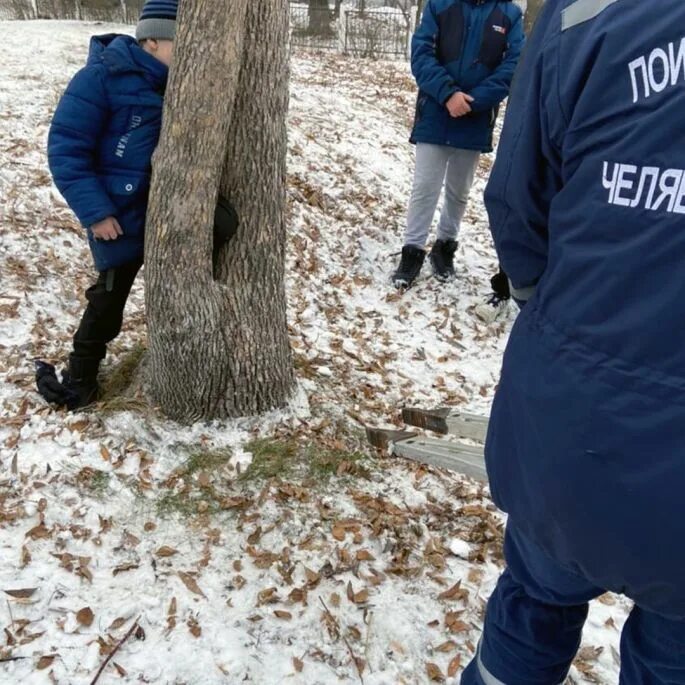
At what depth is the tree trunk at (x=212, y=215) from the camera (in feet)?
8.55

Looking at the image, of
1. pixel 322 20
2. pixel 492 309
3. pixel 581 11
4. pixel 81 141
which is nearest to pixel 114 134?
pixel 81 141

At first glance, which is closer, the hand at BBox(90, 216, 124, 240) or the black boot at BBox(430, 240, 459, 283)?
the hand at BBox(90, 216, 124, 240)

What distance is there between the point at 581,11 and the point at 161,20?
6.99ft

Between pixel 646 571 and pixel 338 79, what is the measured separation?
37.8 ft

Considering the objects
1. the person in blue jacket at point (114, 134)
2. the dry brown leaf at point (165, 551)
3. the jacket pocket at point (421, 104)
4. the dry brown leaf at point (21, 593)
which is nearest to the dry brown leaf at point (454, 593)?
the dry brown leaf at point (165, 551)

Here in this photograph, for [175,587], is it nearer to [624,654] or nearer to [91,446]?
[91,446]

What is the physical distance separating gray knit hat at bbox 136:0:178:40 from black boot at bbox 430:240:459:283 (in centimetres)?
298

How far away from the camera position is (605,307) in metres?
1.18

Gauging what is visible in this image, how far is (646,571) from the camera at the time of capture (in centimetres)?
120

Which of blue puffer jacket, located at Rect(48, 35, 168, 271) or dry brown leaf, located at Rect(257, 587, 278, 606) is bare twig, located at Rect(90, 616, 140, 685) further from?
blue puffer jacket, located at Rect(48, 35, 168, 271)

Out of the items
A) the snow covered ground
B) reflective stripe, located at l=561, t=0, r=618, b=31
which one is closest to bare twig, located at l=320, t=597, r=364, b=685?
the snow covered ground

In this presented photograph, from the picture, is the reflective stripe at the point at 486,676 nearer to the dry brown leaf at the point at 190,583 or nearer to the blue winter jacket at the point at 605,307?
the blue winter jacket at the point at 605,307

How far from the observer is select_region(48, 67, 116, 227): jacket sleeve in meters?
2.69

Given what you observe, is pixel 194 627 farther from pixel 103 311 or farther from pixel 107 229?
pixel 107 229
